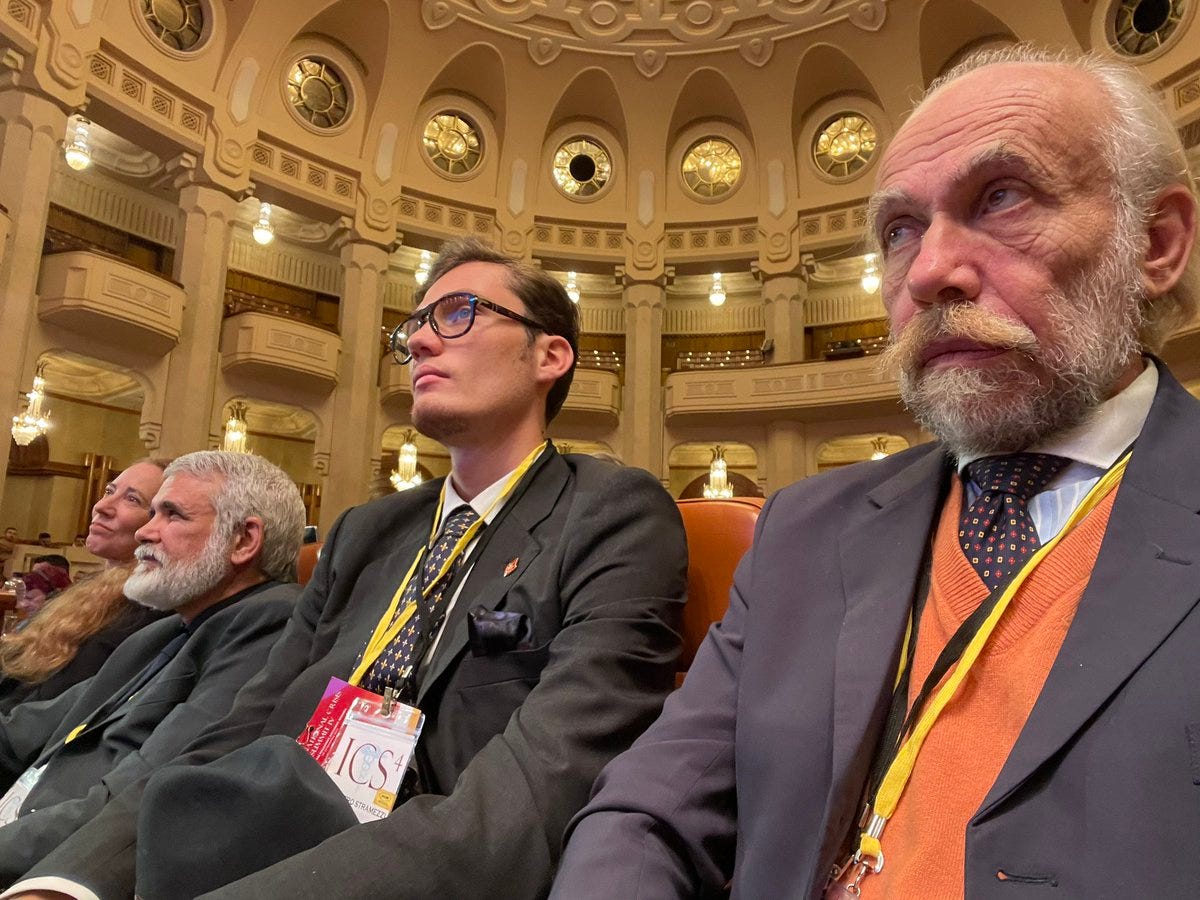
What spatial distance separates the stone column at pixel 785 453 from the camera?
14.2 meters

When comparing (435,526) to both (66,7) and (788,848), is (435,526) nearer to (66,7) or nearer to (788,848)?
(788,848)

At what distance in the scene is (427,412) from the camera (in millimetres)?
1938

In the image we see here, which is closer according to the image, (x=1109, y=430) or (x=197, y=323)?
(x=1109, y=430)

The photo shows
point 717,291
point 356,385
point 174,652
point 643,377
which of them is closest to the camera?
point 174,652

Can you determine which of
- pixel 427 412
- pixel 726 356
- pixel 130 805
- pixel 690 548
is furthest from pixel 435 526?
pixel 726 356

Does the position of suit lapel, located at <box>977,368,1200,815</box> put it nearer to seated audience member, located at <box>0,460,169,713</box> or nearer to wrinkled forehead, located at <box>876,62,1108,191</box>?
wrinkled forehead, located at <box>876,62,1108,191</box>

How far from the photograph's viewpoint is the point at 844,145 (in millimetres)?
14734

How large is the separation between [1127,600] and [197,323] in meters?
12.7

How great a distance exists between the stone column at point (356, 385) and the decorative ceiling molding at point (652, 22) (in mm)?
4255

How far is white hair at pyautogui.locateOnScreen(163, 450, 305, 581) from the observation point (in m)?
2.65

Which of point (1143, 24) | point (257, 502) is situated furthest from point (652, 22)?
point (257, 502)

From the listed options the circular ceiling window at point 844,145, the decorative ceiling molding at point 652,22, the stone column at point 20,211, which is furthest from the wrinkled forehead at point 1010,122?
the circular ceiling window at point 844,145

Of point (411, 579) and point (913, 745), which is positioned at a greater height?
point (411, 579)

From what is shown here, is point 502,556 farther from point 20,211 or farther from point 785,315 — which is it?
→ point 785,315
